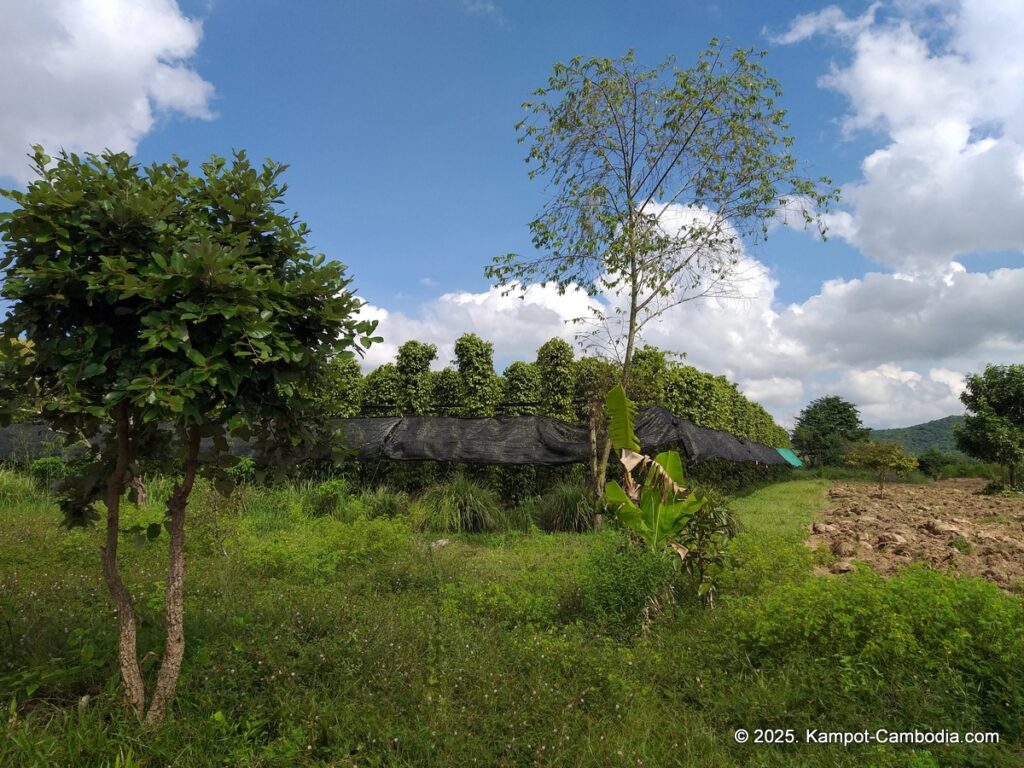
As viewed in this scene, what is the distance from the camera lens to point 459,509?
32.8 ft

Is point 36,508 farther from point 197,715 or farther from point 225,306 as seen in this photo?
point 225,306

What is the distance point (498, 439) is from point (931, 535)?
692 cm

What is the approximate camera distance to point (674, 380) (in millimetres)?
16188

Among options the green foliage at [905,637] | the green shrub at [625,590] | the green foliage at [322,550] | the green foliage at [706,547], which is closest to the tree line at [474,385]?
the green foliage at [322,550]

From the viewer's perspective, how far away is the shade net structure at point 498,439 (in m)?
11.3

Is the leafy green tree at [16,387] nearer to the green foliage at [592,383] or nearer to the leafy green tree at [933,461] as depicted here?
the green foliage at [592,383]

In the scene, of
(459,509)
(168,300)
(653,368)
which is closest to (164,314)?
(168,300)

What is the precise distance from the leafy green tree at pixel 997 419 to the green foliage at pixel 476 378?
15773 millimetres

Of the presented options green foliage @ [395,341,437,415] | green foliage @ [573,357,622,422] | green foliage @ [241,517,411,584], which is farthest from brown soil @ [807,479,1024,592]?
green foliage @ [395,341,437,415]

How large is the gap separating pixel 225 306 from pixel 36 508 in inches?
384

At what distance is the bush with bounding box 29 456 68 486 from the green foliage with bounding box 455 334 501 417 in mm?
7695

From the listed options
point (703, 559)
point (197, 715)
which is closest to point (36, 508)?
point (197, 715)

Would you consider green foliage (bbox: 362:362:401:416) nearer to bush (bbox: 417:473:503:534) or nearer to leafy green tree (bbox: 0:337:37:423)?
bush (bbox: 417:473:503:534)

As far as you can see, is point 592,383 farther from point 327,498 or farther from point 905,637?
point 905,637
